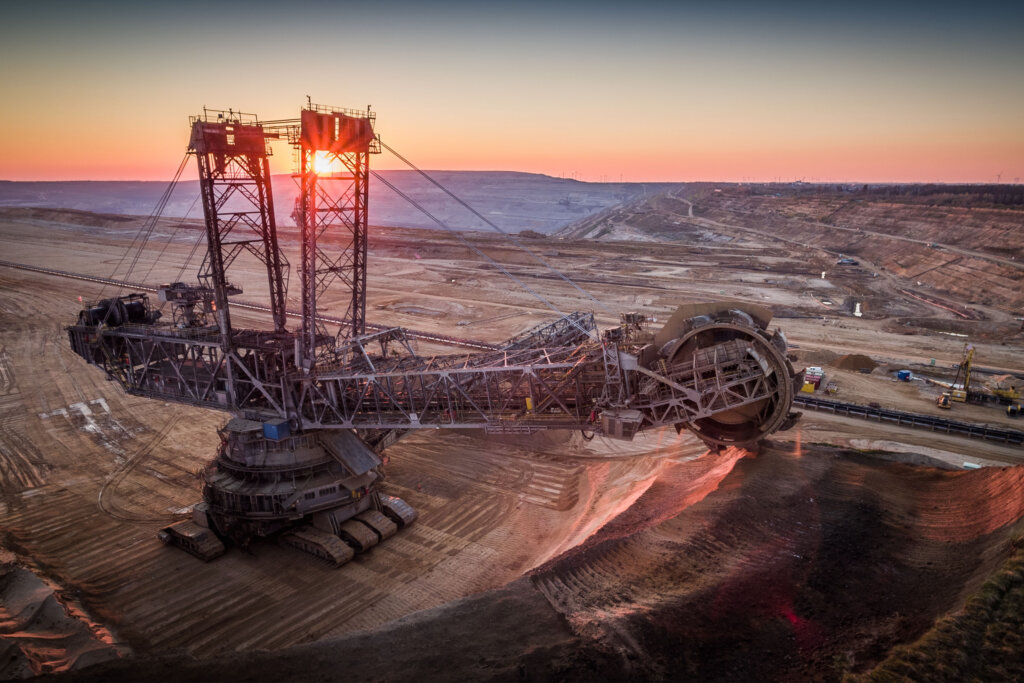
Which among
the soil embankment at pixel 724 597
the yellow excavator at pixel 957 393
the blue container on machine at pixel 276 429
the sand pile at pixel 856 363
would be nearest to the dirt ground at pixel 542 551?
the soil embankment at pixel 724 597

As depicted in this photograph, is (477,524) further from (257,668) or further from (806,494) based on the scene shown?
(806,494)

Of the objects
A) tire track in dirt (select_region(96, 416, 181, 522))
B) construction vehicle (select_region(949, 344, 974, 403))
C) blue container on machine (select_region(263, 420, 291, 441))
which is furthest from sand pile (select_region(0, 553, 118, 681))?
construction vehicle (select_region(949, 344, 974, 403))

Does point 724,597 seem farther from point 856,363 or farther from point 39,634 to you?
point 856,363

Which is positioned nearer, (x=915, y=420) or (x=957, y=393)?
(x=915, y=420)

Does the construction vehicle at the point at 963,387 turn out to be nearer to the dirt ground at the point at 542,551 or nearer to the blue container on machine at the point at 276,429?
the dirt ground at the point at 542,551

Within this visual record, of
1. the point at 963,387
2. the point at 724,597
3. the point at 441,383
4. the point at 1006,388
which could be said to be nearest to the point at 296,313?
the point at 441,383

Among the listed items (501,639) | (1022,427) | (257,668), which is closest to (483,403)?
(501,639)
